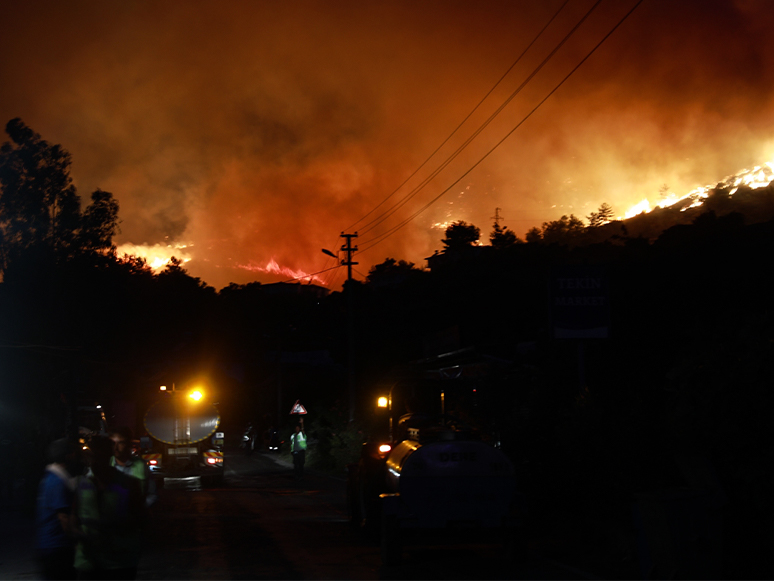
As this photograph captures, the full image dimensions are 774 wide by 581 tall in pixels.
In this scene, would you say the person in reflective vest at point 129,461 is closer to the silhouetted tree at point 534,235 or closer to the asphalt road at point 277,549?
the asphalt road at point 277,549

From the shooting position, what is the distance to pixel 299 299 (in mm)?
90938

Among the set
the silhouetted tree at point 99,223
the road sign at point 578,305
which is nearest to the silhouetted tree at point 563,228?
the silhouetted tree at point 99,223

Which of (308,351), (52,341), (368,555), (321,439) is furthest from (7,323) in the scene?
(368,555)

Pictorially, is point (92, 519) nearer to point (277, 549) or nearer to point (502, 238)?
point (277, 549)

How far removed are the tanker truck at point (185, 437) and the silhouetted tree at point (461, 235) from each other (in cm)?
8432

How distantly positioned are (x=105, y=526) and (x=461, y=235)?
10551 cm

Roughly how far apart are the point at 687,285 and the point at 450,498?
26.7 meters

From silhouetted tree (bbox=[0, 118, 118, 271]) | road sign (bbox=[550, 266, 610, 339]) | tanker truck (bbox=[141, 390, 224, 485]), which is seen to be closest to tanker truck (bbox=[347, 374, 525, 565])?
road sign (bbox=[550, 266, 610, 339])

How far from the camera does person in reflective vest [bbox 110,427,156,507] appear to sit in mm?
6637

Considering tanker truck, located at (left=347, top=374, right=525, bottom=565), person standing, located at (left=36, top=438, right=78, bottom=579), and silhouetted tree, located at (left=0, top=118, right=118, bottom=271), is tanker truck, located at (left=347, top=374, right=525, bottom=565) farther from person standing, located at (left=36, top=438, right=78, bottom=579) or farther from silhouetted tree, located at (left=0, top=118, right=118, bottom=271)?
silhouetted tree, located at (left=0, top=118, right=118, bottom=271)

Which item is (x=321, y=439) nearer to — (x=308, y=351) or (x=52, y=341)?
(x=52, y=341)

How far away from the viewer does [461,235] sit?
110 metres

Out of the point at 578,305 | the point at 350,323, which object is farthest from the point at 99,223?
the point at 578,305

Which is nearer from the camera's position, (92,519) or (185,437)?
(92,519)
